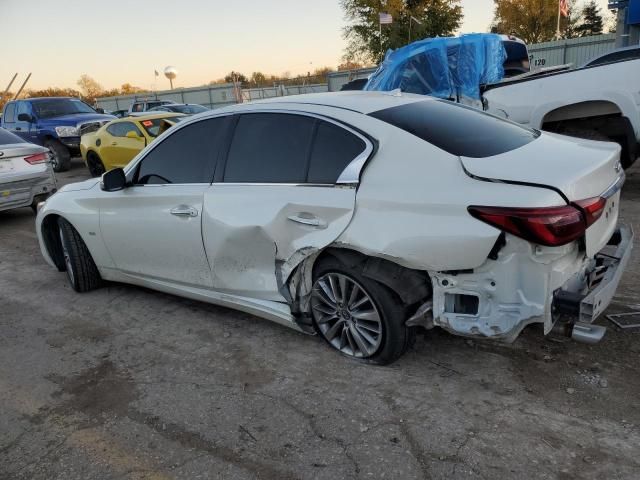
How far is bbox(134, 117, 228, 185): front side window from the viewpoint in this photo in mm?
3707

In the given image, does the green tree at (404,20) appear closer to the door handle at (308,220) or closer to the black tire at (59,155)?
the black tire at (59,155)

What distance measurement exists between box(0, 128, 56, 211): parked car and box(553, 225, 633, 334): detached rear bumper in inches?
296

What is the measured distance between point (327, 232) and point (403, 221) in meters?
0.47

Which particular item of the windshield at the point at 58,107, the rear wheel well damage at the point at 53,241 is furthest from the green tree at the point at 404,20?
the rear wheel well damage at the point at 53,241

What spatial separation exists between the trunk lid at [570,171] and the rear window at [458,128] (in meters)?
0.11

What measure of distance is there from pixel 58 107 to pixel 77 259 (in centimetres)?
1095

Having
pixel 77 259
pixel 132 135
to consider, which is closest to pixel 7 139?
pixel 132 135

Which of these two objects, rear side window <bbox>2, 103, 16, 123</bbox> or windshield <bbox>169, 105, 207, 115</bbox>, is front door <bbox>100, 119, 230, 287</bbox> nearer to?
rear side window <bbox>2, 103, 16, 123</bbox>

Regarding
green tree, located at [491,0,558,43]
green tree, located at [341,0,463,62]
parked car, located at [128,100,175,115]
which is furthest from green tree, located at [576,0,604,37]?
parked car, located at [128,100,175,115]

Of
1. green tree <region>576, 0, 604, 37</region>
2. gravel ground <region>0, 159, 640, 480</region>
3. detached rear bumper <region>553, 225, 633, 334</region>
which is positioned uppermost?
green tree <region>576, 0, 604, 37</region>

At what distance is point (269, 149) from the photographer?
135 inches

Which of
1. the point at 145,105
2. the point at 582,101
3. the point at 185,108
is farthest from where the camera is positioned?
the point at 145,105

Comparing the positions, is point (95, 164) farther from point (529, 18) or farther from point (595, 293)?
point (529, 18)

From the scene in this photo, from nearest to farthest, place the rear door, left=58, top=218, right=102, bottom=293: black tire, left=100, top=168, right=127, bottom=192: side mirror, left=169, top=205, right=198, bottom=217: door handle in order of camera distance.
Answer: the rear door
left=169, top=205, right=198, bottom=217: door handle
left=100, top=168, right=127, bottom=192: side mirror
left=58, top=218, right=102, bottom=293: black tire
